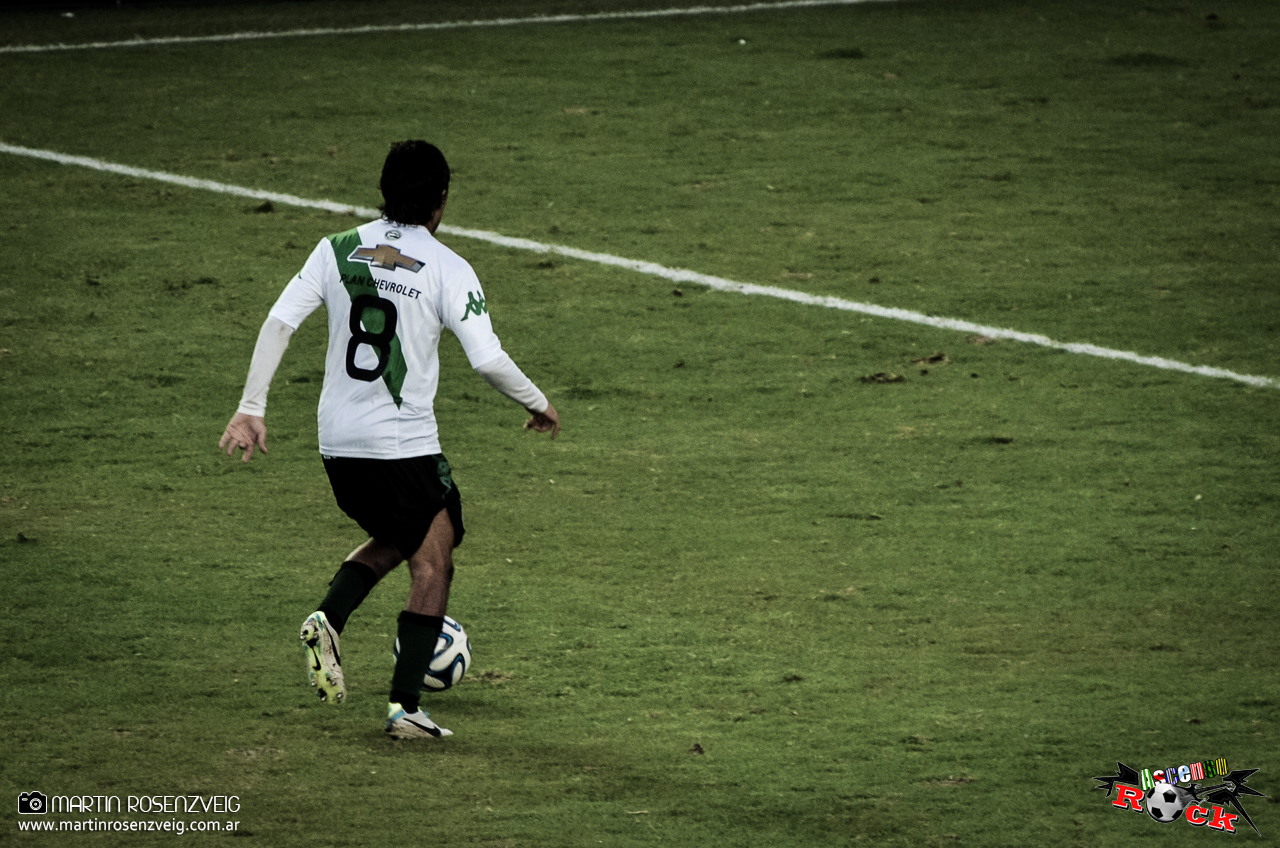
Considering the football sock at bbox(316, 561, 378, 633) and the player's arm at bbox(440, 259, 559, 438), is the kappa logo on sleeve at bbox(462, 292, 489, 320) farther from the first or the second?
the football sock at bbox(316, 561, 378, 633)

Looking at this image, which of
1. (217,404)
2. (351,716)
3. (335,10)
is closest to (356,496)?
(351,716)

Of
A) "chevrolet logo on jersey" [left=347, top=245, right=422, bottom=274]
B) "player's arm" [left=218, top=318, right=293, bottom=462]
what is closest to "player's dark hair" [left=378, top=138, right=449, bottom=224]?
"chevrolet logo on jersey" [left=347, top=245, right=422, bottom=274]

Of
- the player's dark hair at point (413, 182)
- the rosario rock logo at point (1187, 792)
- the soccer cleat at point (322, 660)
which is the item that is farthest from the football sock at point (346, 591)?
the rosario rock logo at point (1187, 792)

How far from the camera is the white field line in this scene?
15906 mm

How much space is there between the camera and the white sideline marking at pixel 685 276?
9.07 meters

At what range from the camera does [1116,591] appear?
6.30 metres

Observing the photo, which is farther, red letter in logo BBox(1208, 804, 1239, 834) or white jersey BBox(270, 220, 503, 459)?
white jersey BBox(270, 220, 503, 459)

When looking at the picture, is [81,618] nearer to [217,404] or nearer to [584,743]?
[584,743]

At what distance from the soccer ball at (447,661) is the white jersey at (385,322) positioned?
0.71 meters

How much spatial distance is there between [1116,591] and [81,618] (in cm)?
378

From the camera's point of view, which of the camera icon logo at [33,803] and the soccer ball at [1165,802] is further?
the soccer ball at [1165,802]

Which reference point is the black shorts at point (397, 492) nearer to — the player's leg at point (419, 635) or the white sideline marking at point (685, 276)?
the player's leg at point (419, 635)

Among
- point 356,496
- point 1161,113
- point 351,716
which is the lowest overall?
point 351,716

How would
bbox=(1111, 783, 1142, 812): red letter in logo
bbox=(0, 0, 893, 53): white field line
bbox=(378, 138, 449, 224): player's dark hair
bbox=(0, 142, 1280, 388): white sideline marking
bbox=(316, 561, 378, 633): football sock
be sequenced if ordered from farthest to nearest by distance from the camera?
1. bbox=(0, 0, 893, 53): white field line
2. bbox=(0, 142, 1280, 388): white sideline marking
3. bbox=(316, 561, 378, 633): football sock
4. bbox=(378, 138, 449, 224): player's dark hair
5. bbox=(1111, 783, 1142, 812): red letter in logo
